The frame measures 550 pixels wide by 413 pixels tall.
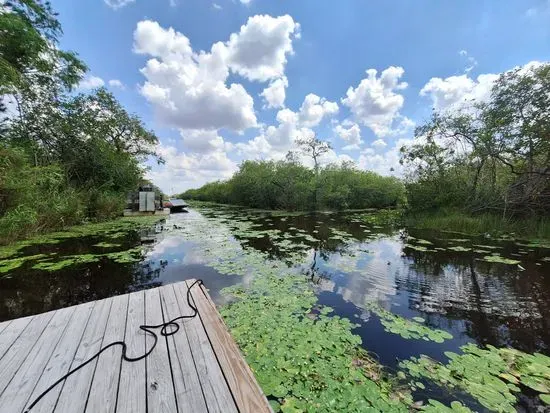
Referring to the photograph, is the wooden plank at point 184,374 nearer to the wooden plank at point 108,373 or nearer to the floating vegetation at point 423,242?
the wooden plank at point 108,373

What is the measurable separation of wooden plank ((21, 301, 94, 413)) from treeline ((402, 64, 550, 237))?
1139 cm

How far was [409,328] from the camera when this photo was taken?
280 centimetres

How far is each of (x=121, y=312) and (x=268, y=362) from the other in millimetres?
1360

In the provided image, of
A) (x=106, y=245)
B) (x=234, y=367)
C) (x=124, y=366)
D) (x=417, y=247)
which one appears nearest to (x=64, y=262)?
(x=106, y=245)

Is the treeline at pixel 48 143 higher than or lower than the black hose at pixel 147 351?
higher

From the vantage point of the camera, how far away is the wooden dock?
1.11 meters

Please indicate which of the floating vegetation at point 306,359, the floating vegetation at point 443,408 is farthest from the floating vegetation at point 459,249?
the floating vegetation at point 443,408

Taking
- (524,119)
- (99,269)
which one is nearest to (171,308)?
(99,269)

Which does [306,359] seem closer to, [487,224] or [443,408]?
Result: [443,408]

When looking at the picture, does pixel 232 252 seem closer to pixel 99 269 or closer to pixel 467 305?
pixel 99 269

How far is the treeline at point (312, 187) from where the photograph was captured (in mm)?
19609

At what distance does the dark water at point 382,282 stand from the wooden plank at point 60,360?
1.81m

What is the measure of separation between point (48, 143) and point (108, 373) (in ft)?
45.2

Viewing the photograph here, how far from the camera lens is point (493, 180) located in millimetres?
9250
